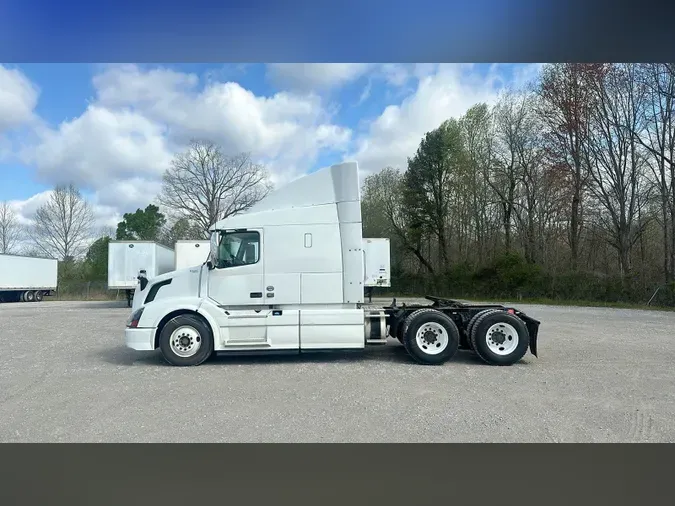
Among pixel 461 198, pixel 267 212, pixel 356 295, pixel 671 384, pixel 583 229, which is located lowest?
pixel 671 384

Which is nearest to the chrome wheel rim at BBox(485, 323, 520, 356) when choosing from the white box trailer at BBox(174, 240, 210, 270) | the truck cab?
the truck cab

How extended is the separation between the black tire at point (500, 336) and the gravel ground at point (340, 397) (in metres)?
0.26

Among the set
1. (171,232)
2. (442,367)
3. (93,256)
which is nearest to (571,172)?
(442,367)

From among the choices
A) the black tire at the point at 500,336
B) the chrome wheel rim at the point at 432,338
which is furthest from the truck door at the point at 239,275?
the black tire at the point at 500,336

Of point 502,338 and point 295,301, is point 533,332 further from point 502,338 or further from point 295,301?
point 295,301

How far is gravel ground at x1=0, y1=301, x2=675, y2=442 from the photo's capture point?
4.85 m

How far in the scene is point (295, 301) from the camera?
8500 mm

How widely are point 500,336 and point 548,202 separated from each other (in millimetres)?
→ 23614

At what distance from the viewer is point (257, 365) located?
8.30 m

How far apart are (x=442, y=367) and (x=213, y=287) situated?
478 cm

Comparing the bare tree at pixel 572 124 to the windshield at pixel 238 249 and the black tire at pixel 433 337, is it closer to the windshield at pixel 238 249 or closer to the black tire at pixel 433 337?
the black tire at pixel 433 337

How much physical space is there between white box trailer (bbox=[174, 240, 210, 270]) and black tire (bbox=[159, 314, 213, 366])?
489 inches

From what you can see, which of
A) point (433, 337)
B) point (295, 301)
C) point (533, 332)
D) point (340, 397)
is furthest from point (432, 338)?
point (340, 397)

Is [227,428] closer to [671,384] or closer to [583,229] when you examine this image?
[671,384]
